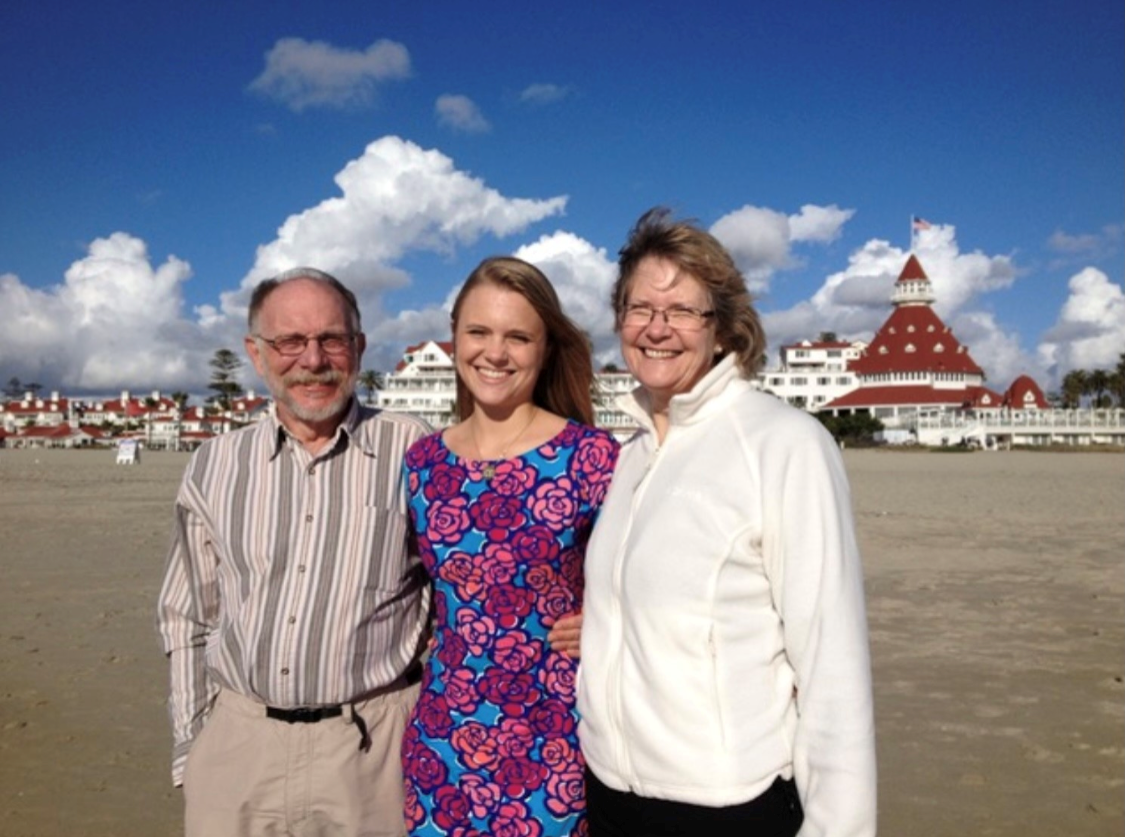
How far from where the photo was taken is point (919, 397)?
99500 millimetres

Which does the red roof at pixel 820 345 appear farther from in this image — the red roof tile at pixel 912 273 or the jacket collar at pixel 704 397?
the jacket collar at pixel 704 397

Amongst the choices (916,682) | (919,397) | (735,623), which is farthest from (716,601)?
(919,397)

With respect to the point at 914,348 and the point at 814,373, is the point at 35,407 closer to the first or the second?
the point at 814,373

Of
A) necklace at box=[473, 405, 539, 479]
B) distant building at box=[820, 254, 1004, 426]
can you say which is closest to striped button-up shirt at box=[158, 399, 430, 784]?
necklace at box=[473, 405, 539, 479]

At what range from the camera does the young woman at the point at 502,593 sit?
2.86 metres

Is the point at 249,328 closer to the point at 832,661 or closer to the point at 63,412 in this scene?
the point at 832,661

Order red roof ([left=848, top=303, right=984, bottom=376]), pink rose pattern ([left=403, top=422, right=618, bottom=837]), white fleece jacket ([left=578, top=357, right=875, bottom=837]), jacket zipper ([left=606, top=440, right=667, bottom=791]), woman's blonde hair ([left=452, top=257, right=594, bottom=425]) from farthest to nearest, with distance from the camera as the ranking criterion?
1. red roof ([left=848, top=303, right=984, bottom=376])
2. woman's blonde hair ([left=452, top=257, right=594, bottom=425])
3. pink rose pattern ([left=403, top=422, right=618, bottom=837])
4. jacket zipper ([left=606, top=440, right=667, bottom=791])
5. white fleece jacket ([left=578, top=357, right=875, bottom=837])

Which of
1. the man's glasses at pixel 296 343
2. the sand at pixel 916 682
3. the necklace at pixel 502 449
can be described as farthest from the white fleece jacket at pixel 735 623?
the sand at pixel 916 682

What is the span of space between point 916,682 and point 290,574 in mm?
6370

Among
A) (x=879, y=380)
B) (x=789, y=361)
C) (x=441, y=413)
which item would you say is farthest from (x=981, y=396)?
(x=441, y=413)

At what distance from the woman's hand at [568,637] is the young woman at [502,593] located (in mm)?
23

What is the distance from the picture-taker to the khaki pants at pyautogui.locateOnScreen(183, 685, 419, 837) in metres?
2.99

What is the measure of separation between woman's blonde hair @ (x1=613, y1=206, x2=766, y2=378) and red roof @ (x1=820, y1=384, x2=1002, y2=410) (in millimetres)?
100388

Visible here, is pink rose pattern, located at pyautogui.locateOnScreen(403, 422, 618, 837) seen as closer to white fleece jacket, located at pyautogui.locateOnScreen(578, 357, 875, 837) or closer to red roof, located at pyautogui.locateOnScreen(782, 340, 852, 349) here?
white fleece jacket, located at pyautogui.locateOnScreen(578, 357, 875, 837)
